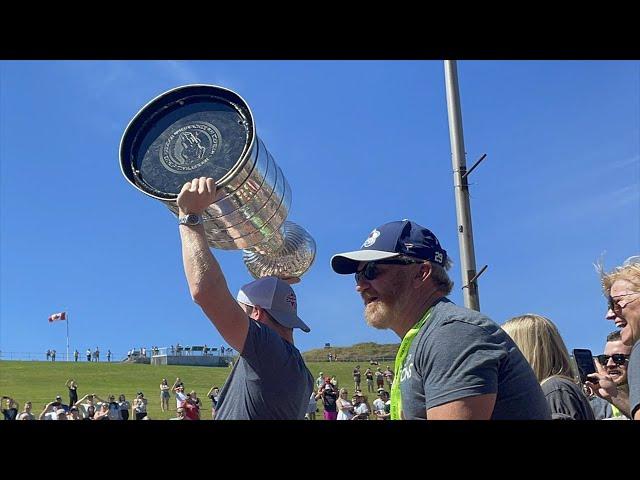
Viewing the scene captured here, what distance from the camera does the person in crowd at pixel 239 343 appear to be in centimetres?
304

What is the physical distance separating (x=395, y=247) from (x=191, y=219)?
1095mm

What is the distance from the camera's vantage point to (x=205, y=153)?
3639 mm

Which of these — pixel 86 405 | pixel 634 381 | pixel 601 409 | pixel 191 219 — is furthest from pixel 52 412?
pixel 634 381

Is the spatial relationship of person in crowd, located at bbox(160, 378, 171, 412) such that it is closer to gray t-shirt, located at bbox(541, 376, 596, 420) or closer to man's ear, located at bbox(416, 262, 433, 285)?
gray t-shirt, located at bbox(541, 376, 596, 420)

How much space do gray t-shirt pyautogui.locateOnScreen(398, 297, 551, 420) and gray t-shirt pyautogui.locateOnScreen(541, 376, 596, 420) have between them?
139cm

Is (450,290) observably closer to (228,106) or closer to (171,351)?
(228,106)

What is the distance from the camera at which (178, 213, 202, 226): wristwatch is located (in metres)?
3.27

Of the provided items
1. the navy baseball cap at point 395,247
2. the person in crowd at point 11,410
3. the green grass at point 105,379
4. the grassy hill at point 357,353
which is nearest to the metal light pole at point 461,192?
the navy baseball cap at point 395,247

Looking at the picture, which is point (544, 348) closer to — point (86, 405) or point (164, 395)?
point (86, 405)

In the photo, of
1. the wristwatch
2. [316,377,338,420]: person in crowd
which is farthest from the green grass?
the wristwatch

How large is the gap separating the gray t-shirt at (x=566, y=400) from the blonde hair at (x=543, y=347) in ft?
0.62
